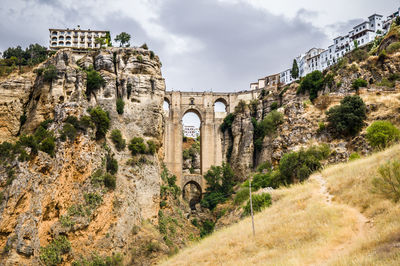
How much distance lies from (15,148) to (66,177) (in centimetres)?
387

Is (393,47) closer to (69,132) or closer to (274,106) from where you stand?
(274,106)

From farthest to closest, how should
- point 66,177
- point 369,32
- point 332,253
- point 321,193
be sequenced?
point 369,32, point 66,177, point 321,193, point 332,253

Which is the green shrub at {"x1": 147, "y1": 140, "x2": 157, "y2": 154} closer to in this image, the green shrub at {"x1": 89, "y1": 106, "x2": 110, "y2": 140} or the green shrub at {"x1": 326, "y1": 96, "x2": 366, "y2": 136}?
the green shrub at {"x1": 89, "y1": 106, "x2": 110, "y2": 140}

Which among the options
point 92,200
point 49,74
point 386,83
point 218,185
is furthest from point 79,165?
point 386,83

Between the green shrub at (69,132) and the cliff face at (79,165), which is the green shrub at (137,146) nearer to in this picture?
the cliff face at (79,165)

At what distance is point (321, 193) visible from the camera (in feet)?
58.6

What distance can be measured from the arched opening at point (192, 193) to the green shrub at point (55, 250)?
91.2 ft

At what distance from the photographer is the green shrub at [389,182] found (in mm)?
12469

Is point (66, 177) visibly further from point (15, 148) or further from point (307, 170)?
point (307, 170)

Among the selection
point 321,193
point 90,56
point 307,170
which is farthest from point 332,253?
point 90,56

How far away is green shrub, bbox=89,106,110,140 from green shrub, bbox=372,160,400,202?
23.7 meters

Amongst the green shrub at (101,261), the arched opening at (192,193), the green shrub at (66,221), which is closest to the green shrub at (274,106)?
the arched opening at (192,193)

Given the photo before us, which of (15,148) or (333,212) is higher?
(15,148)

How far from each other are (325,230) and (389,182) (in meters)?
2.66
